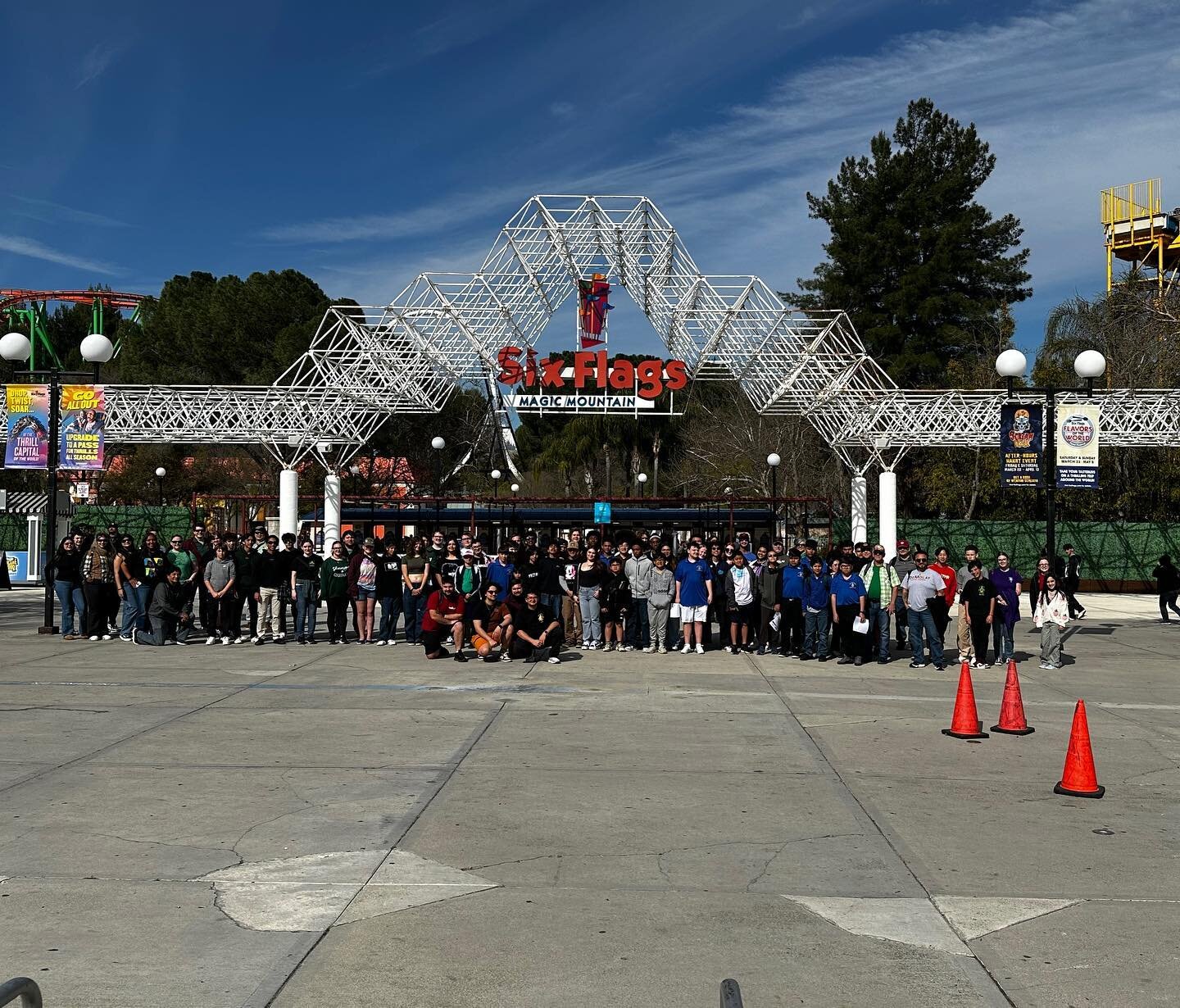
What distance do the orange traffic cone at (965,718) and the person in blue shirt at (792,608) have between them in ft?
20.8

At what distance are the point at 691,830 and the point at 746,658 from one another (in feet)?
33.8

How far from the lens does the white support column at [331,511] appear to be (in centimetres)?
3247

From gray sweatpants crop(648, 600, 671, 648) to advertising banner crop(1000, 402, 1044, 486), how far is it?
6178 mm

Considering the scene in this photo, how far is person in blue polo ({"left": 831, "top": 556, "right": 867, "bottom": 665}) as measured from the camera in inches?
648

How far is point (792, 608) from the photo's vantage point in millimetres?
17469

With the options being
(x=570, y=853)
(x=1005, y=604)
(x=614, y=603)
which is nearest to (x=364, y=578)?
(x=614, y=603)

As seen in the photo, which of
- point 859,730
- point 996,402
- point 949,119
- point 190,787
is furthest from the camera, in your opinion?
point 949,119

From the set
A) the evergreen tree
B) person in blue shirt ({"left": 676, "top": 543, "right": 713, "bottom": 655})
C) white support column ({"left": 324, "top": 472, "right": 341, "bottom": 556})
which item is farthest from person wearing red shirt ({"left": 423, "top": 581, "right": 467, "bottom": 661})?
the evergreen tree

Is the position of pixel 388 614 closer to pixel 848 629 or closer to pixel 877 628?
pixel 848 629

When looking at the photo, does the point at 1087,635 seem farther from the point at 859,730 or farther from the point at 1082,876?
the point at 1082,876

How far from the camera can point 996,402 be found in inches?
1255

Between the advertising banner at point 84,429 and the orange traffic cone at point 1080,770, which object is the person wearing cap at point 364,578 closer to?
the advertising banner at point 84,429

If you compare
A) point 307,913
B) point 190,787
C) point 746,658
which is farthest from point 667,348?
point 307,913

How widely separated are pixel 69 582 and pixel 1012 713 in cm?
1453
